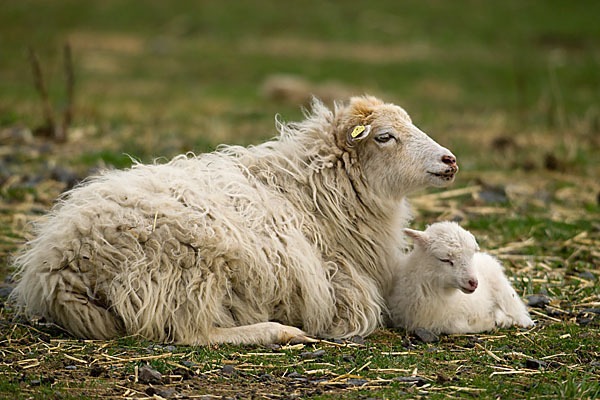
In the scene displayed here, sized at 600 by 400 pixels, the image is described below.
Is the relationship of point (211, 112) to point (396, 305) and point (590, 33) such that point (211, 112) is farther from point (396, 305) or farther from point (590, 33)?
point (590, 33)

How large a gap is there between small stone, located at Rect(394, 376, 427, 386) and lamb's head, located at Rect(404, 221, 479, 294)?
3.67ft

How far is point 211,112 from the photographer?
16.6m

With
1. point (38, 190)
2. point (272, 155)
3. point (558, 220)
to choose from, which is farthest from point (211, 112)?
point (272, 155)

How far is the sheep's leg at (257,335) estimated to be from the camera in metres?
5.29

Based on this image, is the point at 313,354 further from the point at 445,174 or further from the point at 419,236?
the point at 445,174

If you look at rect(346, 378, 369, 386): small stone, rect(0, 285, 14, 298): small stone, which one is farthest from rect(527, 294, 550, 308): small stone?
rect(0, 285, 14, 298): small stone

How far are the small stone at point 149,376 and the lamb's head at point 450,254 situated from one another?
2307 millimetres

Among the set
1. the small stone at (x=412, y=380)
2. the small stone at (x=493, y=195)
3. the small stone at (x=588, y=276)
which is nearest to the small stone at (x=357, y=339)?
the small stone at (x=412, y=380)

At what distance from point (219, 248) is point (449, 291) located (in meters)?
1.81

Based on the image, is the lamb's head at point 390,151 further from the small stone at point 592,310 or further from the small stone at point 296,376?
the small stone at point 296,376

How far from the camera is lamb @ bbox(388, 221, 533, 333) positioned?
565 centimetres

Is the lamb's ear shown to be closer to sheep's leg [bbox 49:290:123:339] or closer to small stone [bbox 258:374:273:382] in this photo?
small stone [bbox 258:374:273:382]

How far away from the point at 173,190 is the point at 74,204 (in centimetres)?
73

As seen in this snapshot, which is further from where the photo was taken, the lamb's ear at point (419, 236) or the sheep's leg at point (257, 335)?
the lamb's ear at point (419, 236)
